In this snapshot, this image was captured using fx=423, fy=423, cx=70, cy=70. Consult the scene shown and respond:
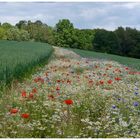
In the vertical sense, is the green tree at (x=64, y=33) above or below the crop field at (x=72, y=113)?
above

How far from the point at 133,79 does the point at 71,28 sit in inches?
3005

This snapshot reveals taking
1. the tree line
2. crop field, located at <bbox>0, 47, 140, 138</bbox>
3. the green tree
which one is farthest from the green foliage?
crop field, located at <bbox>0, 47, 140, 138</bbox>

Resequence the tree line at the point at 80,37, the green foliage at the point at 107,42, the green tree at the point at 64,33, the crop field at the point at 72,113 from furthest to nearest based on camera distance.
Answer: the green tree at the point at 64,33 → the green foliage at the point at 107,42 → the tree line at the point at 80,37 → the crop field at the point at 72,113

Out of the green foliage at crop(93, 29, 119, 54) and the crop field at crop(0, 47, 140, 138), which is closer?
the crop field at crop(0, 47, 140, 138)

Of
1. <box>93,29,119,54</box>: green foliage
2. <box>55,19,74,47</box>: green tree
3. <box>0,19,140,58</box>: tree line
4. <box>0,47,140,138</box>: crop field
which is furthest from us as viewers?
<box>55,19,74,47</box>: green tree

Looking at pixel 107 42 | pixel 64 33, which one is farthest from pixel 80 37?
pixel 107 42

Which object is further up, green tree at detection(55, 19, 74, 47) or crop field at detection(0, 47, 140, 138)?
green tree at detection(55, 19, 74, 47)

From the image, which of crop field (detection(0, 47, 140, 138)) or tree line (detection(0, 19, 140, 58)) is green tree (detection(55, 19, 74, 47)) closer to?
tree line (detection(0, 19, 140, 58))

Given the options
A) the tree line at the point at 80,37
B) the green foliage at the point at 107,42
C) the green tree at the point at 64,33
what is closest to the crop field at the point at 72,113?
the tree line at the point at 80,37

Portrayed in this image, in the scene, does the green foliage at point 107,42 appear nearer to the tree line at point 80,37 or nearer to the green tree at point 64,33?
the tree line at point 80,37

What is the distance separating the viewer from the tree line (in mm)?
74688

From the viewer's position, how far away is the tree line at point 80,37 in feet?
245

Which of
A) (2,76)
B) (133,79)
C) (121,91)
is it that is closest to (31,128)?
(121,91)

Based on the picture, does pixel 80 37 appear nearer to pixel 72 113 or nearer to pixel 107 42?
pixel 107 42
